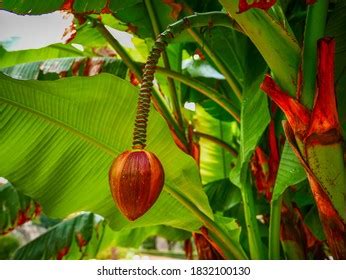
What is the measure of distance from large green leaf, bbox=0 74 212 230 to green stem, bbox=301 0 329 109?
22cm

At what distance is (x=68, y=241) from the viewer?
3.60 ft

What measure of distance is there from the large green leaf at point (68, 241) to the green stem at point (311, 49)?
75cm

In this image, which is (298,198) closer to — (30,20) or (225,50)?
(225,50)

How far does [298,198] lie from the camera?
0.96m

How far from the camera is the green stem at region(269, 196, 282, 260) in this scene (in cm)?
72

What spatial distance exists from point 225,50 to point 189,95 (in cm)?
21

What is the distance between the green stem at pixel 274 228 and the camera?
2.36ft

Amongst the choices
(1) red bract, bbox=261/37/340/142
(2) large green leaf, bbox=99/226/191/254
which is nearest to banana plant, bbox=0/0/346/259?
(1) red bract, bbox=261/37/340/142

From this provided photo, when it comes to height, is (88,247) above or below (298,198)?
below

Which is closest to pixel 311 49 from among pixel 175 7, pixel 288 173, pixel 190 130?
pixel 288 173

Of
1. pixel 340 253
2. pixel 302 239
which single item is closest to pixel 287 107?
pixel 340 253

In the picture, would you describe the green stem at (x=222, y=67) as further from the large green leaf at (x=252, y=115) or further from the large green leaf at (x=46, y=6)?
the large green leaf at (x=46, y=6)

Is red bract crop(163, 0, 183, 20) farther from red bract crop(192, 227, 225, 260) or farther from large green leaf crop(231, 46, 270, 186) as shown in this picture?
red bract crop(192, 227, 225, 260)

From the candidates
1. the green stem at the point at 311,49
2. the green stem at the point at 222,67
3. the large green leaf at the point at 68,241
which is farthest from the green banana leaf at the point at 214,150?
the green stem at the point at 311,49
